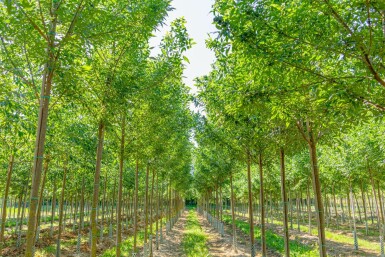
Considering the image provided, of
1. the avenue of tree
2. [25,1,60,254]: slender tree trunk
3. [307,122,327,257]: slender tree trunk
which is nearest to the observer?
the avenue of tree

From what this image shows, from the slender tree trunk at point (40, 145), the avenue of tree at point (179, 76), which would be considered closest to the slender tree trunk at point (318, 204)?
the avenue of tree at point (179, 76)

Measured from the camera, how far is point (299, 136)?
→ 22.5 feet

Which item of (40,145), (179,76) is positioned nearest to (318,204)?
(179,76)

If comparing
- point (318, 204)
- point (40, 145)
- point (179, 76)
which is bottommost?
point (318, 204)

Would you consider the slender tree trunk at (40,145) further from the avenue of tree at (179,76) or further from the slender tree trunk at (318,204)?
the slender tree trunk at (318,204)

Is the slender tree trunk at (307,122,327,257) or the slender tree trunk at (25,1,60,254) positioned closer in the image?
the slender tree trunk at (25,1,60,254)

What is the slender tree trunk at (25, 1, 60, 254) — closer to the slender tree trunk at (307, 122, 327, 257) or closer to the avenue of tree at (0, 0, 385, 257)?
the avenue of tree at (0, 0, 385, 257)

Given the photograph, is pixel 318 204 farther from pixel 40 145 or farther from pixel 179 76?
pixel 40 145

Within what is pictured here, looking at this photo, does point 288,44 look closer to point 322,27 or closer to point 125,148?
point 322,27

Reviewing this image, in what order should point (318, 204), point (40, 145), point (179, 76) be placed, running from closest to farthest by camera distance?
point (40, 145) → point (318, 204) → point (179, 76)

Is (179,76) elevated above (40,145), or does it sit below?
above

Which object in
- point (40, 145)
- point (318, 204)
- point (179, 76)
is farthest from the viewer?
point (179, 76)

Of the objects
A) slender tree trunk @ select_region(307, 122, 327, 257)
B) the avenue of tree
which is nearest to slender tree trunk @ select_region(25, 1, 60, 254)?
the avenue of tree

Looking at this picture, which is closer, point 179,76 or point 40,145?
point 40,145
